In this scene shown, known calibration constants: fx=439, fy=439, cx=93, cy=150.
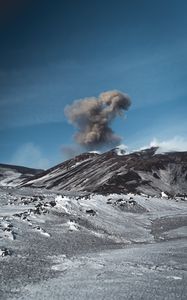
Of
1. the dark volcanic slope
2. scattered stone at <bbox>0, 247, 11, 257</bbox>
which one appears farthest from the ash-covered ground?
the dark volcanic slope

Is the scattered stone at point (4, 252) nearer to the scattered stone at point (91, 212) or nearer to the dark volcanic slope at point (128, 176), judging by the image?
the scattered stone at point (91, 212)

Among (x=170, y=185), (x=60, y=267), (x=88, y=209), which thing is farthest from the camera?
(x=170, y=185)

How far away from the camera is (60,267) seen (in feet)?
60.5

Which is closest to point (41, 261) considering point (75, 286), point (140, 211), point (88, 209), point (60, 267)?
point (60, 267)

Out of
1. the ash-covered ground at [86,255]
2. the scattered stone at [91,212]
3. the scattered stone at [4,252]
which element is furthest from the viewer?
the scattered stone at [91,212]

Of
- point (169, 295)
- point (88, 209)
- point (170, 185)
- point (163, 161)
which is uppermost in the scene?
point (163, 161)

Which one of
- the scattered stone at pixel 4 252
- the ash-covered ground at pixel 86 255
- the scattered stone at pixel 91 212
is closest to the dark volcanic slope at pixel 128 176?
the scattered stone at pixel 91 212

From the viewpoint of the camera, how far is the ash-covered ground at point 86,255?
14523mm

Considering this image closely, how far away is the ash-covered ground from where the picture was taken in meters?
14.5

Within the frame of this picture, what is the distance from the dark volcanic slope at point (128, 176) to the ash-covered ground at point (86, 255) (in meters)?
72.4

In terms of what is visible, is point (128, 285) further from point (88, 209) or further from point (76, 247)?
point (88, 209)

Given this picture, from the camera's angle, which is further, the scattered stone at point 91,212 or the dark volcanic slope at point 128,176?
the dark volcanic slope at point 128,176

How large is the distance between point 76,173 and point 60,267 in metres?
143

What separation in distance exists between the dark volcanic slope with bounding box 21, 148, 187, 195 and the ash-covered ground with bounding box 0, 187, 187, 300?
72352 mm
